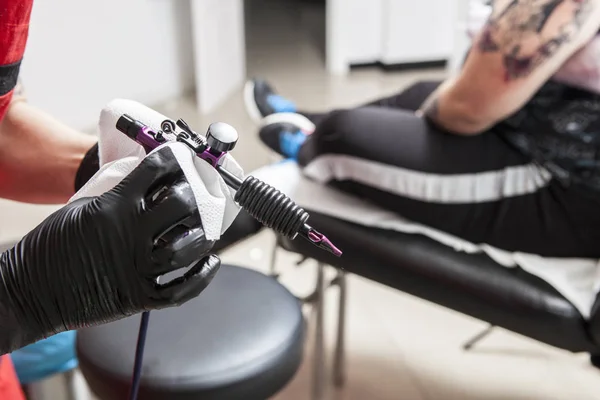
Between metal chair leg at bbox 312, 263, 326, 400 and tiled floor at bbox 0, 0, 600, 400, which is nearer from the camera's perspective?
metal chair leg at bbox 312, 263, 326, 400

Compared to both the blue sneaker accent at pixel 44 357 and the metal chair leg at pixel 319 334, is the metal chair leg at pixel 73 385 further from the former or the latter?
the metal chair leg at pixel 319 334

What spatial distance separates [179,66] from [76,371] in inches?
74.4

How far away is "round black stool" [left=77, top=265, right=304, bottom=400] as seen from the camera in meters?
0.81

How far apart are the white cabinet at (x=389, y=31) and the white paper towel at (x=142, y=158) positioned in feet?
9.71

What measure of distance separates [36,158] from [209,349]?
333mm

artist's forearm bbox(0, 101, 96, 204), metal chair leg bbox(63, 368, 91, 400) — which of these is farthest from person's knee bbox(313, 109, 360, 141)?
metal chair leg bbox(63, 368, 91, 400)

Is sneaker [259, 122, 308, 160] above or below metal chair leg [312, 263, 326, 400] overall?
above

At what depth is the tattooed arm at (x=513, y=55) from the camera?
0.99 meters

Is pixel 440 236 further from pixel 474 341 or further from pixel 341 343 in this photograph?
pixel 474 341

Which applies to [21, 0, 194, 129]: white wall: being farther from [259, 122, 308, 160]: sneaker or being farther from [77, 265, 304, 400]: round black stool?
[77, 265, 304, 400]: round black stool

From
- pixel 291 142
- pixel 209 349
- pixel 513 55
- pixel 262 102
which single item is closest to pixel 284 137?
pixel 291 142

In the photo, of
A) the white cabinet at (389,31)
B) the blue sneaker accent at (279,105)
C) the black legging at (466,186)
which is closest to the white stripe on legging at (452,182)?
the black legging at (466,186)

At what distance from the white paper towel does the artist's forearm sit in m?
0.27

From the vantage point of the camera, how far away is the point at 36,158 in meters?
0.80
